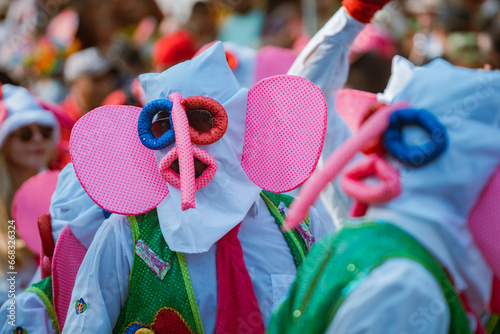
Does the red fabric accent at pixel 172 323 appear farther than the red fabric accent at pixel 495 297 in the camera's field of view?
Yes

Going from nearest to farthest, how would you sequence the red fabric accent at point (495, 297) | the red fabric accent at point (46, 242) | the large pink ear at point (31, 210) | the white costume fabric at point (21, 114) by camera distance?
the red fabric accent at point (495, 297) → the red fabric accent at point (46, 242) → the large pink ear at point (31, 210) → the white costume fabric at point (21, 114)

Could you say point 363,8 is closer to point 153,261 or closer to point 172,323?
point 153,261

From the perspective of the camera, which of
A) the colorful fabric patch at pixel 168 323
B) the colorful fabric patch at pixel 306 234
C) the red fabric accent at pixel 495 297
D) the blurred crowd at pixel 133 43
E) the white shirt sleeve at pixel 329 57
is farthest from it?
the blurred crowd at pixel 133 43

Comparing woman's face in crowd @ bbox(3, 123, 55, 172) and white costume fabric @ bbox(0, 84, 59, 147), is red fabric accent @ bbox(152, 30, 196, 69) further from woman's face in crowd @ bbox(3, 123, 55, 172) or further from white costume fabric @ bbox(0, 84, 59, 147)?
woman's face in crowd @ bbox(3, 123, 55, 172)

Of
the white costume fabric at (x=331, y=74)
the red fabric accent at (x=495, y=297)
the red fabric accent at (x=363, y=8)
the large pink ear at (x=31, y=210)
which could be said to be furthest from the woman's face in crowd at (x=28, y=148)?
the red fabric accent at (x=495, y=297)

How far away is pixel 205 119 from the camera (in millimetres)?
2137

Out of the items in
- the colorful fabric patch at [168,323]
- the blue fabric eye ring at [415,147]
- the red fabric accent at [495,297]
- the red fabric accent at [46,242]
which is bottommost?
the red fabric accent at [46,242]

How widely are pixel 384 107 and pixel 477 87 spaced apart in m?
0.23

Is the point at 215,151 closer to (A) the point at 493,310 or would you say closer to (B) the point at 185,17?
(A) the point at 493,310

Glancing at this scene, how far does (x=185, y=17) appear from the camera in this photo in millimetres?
7824

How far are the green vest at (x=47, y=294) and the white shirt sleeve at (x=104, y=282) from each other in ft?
1.22

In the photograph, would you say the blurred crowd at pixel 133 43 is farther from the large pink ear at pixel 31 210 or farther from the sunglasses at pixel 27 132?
the large pink ear at pixel 31 210

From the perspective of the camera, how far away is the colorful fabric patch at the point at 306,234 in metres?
2.26

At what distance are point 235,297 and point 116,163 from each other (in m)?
0.57
